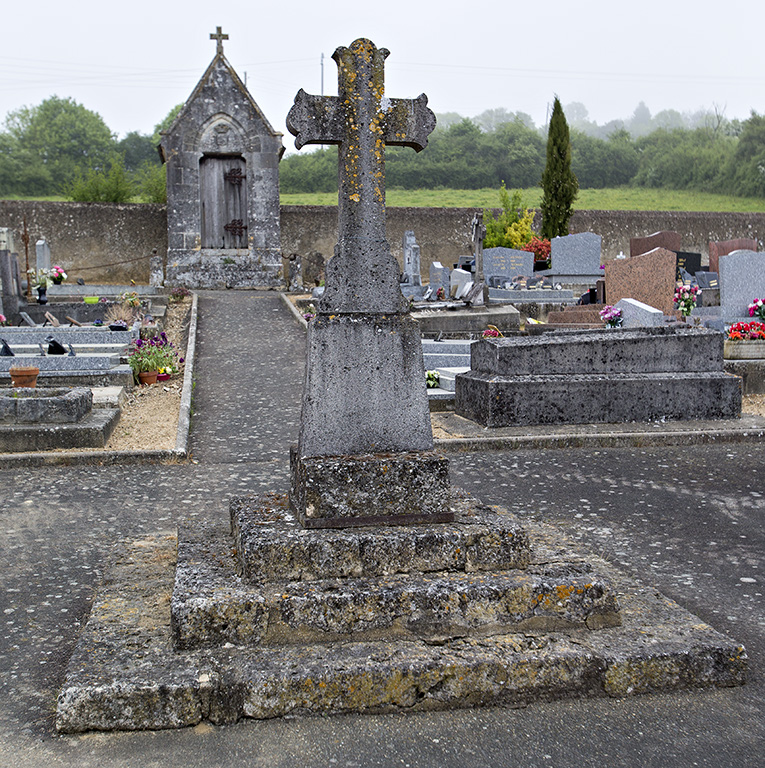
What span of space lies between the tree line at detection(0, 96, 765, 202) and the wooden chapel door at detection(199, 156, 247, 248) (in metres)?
22.8

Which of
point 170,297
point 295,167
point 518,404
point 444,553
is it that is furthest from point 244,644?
point 295,167

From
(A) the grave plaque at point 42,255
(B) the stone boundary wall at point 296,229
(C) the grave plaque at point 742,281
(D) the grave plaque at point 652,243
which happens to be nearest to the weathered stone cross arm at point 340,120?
(C) the grave plaque at point 742,281

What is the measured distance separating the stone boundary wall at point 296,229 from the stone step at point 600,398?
59.9ft

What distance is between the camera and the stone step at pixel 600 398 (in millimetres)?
8039

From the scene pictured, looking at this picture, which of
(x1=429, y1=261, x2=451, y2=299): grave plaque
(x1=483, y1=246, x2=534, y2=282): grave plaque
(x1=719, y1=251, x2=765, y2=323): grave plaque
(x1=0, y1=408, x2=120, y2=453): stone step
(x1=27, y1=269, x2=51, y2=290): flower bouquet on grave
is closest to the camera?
(x1=0, y1=408, x2=120, y2=453): stone step

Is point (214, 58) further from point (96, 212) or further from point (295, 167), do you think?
point (295, 167)

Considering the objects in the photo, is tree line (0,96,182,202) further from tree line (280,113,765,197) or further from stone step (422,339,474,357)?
stone step (422,339,474,357)

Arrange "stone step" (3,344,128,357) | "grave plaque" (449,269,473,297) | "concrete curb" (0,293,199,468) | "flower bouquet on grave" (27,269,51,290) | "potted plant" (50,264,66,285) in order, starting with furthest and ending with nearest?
1. "potted plant" (50,264,66,285)
2. "grave plaque" (449,269,473,297)
3. "flower bouquet on grave" (27,269,51,290)
4. "stone step" (3,344,128,357)
5. "concrete curb" (0,293,199,468)

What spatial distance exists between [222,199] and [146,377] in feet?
38.0

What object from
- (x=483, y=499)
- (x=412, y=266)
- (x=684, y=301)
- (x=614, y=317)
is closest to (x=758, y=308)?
(x=684, y=301)

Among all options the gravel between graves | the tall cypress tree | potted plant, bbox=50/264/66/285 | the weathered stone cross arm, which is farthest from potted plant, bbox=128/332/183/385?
the tall cypress tree

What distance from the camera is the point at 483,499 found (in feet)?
19.0

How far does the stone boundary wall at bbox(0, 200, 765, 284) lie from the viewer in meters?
25.0

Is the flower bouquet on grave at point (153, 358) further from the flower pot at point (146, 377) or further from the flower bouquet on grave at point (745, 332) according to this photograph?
the flower bouquet on grave at point (745, 332)
